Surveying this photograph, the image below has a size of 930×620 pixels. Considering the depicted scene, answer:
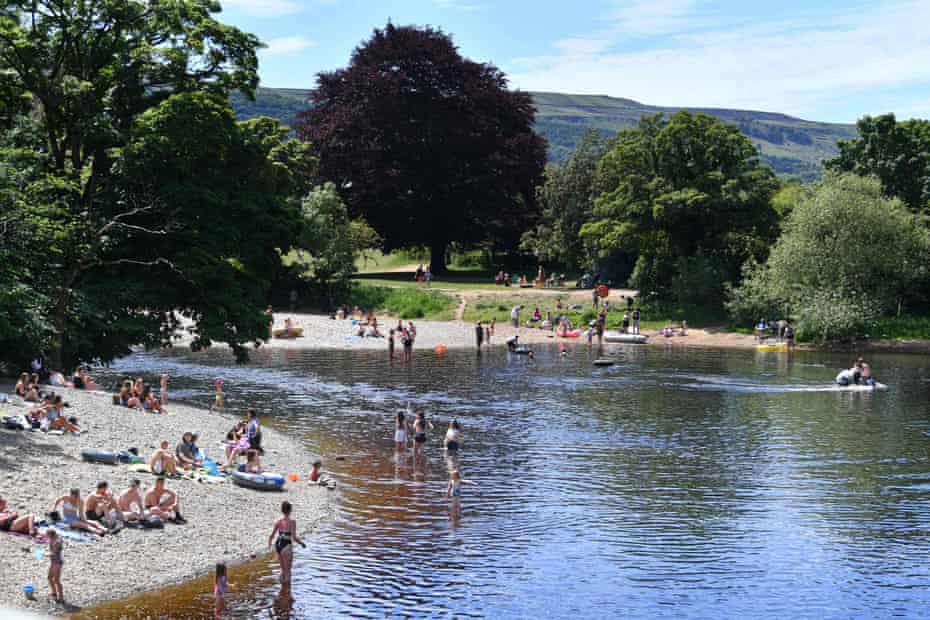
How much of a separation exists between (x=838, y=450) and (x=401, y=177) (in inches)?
2479

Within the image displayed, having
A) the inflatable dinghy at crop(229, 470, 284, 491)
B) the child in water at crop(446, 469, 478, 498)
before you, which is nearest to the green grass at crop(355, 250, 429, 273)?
the child in water at crop(446, 469, 478, 498)

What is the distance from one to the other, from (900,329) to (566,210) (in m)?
31.8

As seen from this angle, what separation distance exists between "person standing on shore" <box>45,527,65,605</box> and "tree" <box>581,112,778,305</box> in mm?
64022

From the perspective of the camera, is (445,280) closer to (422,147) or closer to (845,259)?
(422,147)

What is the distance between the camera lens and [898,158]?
81812 mm

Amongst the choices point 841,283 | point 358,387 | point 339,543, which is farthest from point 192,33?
point 841,283

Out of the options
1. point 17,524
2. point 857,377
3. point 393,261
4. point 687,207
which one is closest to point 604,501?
point 17,524

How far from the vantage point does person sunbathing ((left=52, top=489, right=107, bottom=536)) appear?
24.4m

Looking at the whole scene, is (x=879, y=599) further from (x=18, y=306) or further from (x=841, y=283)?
(x=841, y=283)

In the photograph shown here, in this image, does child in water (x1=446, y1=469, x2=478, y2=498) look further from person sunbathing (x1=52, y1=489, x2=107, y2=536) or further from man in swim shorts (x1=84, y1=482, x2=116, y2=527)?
person sunbathing (x1=52, y1=489, x2=107, y2=536)

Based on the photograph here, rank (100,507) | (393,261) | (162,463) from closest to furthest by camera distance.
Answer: (100,507), (162,463), (393,261)

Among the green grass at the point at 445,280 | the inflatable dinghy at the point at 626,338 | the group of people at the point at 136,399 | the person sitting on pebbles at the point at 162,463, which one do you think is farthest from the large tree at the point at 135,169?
the green grass at the point at 445,280

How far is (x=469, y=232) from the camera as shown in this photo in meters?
100

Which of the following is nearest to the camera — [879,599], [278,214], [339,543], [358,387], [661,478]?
[879,599]
